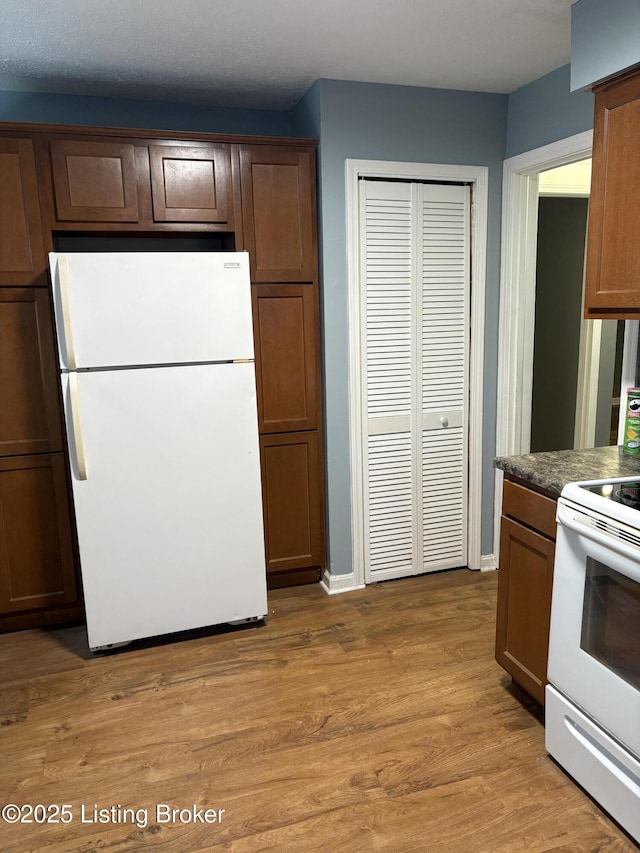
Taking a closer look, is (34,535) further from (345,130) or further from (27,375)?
(345,130)

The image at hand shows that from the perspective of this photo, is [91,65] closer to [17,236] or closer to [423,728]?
[17,236]

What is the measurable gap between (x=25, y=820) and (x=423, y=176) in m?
2.97

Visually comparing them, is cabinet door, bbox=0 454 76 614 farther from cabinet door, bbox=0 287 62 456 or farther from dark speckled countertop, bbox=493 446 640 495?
dark speckled countertop, bbox=493 446 640 495

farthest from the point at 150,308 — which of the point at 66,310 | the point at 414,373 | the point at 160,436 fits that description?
the point at 414,373

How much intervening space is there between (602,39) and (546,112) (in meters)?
0.85

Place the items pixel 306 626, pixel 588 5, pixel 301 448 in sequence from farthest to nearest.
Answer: pixel 301 448 → pixel 306 626 → pixel 588 5

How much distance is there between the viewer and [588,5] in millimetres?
2037

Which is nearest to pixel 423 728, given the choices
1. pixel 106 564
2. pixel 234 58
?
pixel 106 564

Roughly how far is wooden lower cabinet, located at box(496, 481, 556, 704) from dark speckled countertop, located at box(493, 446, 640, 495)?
6cm

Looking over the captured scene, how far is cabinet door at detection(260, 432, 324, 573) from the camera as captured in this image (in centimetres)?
310

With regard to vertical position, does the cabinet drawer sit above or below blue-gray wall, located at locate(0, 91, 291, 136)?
below

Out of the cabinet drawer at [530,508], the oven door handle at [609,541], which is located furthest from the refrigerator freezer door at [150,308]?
the oven door handle at [609,541]

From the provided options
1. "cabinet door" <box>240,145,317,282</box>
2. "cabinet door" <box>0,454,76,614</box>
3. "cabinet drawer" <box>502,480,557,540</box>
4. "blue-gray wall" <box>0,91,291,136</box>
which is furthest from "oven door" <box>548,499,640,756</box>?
"blue-gray wall" <box>0,91,291,136</box>

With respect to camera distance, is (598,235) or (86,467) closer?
(598,235)
